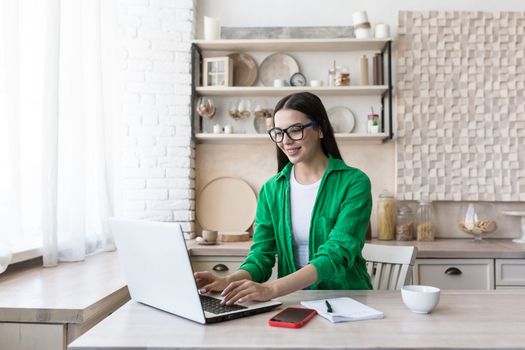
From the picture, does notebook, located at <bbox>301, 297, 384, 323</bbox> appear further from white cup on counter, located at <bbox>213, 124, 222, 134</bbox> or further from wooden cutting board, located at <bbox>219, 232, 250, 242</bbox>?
white cup on counter, located at <bbox>213, 124, 222, 134</bbox>

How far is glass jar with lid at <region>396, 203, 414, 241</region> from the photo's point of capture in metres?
3.09

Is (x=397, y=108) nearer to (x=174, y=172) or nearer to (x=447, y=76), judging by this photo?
(x=447, y=76)

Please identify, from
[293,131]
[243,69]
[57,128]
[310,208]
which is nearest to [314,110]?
[293,131]

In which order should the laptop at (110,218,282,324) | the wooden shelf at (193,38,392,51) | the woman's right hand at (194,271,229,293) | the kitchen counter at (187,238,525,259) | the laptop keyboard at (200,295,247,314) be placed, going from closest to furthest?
1. the laptop at (110,218,282,324)
2. the laptop keyboard at (200,295,247,314)
3. the woman's right hand at (194,271,229,293)
4. the kitchen counter at (187,238,525,259)
5. the wooden shelf at (193,38,392,51)

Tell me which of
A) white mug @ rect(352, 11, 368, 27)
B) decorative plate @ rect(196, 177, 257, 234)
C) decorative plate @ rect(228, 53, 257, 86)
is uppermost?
white mug @ rect(352, 11, 368, 27)

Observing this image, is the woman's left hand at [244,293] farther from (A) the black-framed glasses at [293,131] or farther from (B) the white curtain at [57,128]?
(B) the white curtain at [57,128]

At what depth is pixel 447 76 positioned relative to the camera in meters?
3.27

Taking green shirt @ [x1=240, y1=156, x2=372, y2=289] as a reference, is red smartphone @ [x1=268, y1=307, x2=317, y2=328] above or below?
below

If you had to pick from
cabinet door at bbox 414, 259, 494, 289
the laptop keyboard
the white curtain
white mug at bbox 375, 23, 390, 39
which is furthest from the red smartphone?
white mug at bbox 375, 23, 390, 39

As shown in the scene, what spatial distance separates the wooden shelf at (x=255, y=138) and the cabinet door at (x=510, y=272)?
3.36 feet

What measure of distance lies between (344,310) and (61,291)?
1029 mm

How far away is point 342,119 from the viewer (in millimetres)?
3338

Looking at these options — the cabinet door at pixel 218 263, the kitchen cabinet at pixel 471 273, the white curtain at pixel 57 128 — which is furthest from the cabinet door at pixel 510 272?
the white curtain at pixel 57 128

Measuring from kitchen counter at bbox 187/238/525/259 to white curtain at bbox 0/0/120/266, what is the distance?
A: 59 cm
